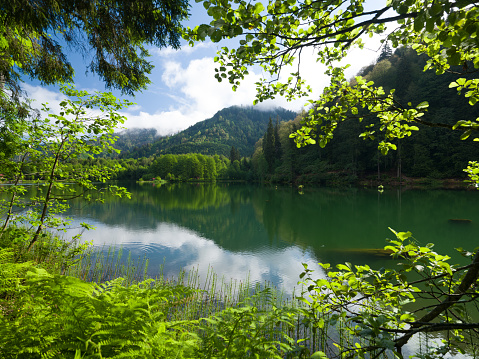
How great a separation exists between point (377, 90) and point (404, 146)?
5894 centimetres

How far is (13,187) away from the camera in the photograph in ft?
12.9

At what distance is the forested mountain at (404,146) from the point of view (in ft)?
143

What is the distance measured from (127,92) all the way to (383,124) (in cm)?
498

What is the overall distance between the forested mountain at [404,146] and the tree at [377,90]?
40.6 metres

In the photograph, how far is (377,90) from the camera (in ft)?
7.63

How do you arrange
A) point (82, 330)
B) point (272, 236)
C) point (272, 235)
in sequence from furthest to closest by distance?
point (272, 235)
point (272, 236)
point (82, 330)

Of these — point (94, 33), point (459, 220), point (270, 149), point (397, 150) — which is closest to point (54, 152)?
point (94, 33)

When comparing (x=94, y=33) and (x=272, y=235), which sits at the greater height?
(x=94, y=33)

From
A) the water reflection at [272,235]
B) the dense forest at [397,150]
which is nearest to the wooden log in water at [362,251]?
the water reflection at [272,235]

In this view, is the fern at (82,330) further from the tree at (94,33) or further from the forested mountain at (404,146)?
the forested mountain at (404,146)

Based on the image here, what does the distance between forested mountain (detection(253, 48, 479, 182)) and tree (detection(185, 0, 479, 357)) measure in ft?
133

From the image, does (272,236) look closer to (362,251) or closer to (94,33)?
(362,251)

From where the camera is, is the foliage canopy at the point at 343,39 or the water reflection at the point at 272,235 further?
the water reflection at the point at 272,235

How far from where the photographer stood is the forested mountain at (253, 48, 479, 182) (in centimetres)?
4359
